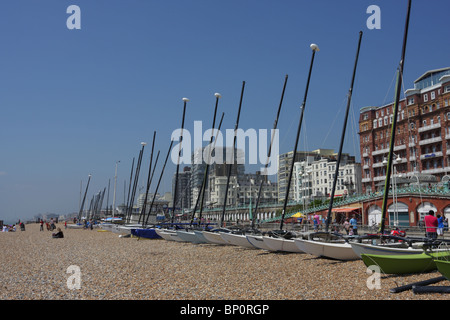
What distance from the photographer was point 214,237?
97.5 ft

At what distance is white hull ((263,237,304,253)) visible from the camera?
22672 millimetres

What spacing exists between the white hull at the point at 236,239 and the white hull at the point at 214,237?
3.30 feet

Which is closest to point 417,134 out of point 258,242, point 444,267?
point 258,242

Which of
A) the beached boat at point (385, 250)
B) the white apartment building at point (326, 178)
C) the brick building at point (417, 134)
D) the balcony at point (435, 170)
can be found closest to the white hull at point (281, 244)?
the beached boat at point (385, 250)

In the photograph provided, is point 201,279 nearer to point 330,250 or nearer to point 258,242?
point 330,250

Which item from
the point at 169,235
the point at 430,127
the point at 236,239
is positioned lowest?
the point at 169,235

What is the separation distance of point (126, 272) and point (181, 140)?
2715 centimetres

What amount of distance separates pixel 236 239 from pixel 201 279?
440 inches

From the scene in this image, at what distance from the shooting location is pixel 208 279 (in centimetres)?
1600

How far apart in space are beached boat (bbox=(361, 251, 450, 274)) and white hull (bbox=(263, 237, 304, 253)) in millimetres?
8096

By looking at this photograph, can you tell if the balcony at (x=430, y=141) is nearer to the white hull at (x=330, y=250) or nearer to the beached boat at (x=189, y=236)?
the beached boat at (x=189, y=236)

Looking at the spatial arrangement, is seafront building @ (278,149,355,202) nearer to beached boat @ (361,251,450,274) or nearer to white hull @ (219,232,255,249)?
white hull @ (219,232,255,249)
